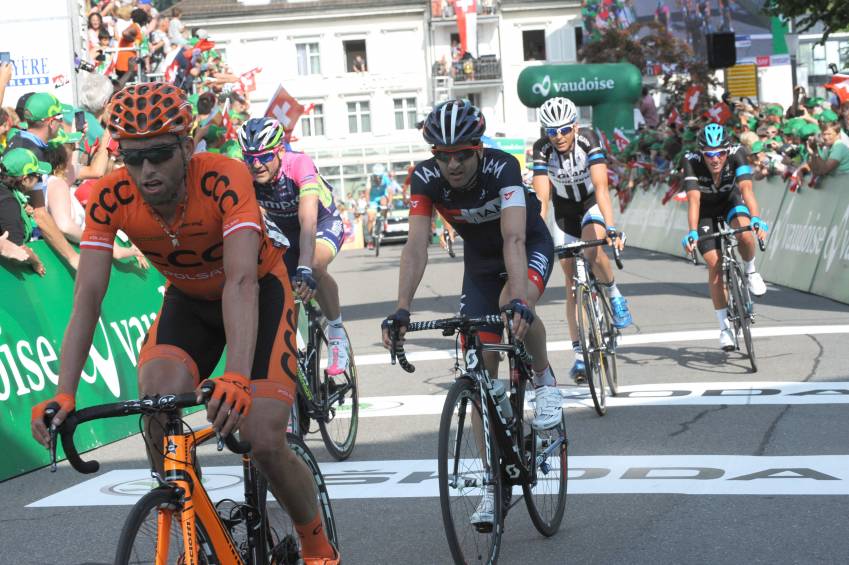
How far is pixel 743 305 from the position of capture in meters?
11.2

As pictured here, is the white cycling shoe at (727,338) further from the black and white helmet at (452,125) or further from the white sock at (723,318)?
the black and white helmet at (452,125)

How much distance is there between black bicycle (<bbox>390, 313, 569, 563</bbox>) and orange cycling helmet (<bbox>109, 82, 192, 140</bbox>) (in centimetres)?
147

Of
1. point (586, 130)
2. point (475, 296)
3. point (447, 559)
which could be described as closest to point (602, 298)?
point (586, 130)

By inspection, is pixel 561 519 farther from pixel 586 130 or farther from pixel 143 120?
pixel 586 130

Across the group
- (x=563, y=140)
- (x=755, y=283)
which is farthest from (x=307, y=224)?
(x=755, y=283)

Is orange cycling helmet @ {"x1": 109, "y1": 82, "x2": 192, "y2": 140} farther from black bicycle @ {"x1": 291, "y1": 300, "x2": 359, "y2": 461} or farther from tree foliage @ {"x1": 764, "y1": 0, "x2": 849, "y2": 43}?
tree foliage @ {"x1": 764, "y1": 0, "x2": 849, "y2": 43}

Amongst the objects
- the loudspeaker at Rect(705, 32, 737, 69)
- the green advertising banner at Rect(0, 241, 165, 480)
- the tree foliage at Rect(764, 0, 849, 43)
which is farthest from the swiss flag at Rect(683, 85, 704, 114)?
the green advertising banner at Rect(0, 241, 165, 480)

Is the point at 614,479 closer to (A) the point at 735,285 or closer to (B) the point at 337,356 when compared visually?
(B) the point at 337,356

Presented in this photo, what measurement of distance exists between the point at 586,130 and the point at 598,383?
2.35 metres

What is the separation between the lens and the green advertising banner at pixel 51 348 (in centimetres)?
852

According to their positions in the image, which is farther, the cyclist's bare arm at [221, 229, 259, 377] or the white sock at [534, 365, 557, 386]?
the white sock at [534, 365, 557, 386]

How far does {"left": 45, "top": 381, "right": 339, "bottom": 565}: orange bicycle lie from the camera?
3779 mm

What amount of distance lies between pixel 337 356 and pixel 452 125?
3.03 m

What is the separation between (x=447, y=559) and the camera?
5.84 m
